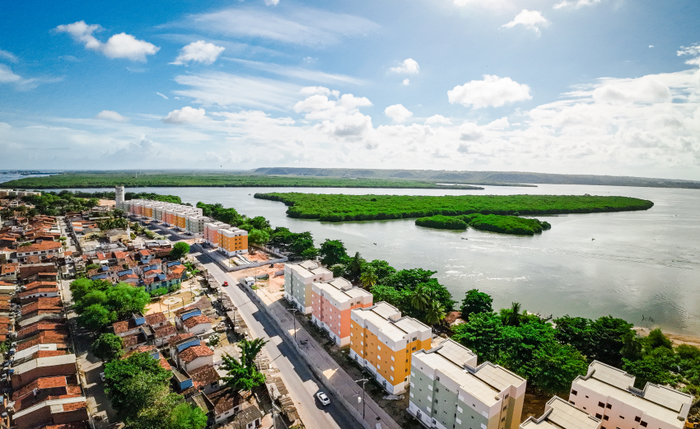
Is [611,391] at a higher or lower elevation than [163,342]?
higher

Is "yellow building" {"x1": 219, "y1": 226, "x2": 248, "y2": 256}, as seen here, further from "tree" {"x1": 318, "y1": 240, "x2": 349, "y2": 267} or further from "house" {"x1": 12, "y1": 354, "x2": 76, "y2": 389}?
"house" {"x1": 12, "y1": 354, "x2": 76, "y2": 389}

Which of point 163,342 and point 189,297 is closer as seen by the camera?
point 163,342

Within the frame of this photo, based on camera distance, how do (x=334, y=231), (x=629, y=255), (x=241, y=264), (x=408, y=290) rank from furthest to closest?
(x=334, y=231), (x=629, y=255), (x=241, y=264), (x=408, y=290)

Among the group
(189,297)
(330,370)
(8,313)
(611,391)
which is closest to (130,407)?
(330,370)

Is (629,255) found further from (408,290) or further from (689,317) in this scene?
(408,290)

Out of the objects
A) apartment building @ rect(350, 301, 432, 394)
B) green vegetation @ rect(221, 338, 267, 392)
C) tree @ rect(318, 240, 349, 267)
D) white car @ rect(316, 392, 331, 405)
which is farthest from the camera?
tree @ rect(318, 240, 349, 267)

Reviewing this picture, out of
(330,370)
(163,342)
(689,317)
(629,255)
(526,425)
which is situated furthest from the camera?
(629,255)

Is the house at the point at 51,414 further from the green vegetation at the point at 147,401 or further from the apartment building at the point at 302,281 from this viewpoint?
the apartment building at the point at 302,281

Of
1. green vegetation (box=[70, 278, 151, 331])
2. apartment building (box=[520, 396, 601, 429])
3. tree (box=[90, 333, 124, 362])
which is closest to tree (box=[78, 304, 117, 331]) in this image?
green vegetation (box=[70, 278, 151, 331])
